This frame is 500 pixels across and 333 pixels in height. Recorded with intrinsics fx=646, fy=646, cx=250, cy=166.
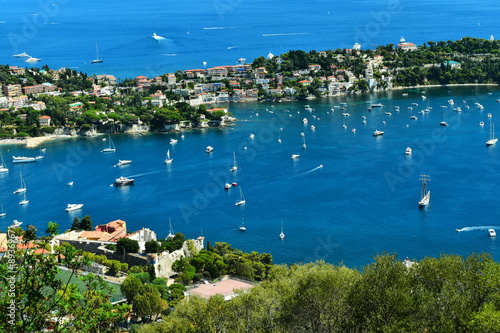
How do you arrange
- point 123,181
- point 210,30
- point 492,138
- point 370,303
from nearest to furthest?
1. point 370,303
2. point 123,181
3. point 492,138
4. point 210,30

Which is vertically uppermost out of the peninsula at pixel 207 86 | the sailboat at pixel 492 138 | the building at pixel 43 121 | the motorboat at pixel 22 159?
the peninsula at pixel 207 86

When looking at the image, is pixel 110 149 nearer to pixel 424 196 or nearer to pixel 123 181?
pixel 123 181

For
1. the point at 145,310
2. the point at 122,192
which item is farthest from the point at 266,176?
the point at 145,310

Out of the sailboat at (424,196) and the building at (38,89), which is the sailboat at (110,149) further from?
the sailboat at (424,196)

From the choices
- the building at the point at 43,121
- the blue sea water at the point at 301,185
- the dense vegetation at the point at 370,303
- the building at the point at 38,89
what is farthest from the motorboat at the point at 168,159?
the dense vegetation at the point at 370,303

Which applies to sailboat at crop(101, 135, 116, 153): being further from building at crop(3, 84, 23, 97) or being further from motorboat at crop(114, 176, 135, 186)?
building at crop(3, 84, 23, 97)

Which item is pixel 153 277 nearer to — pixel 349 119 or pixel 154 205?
pixel 154 205

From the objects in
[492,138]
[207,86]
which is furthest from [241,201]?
[207,86]
